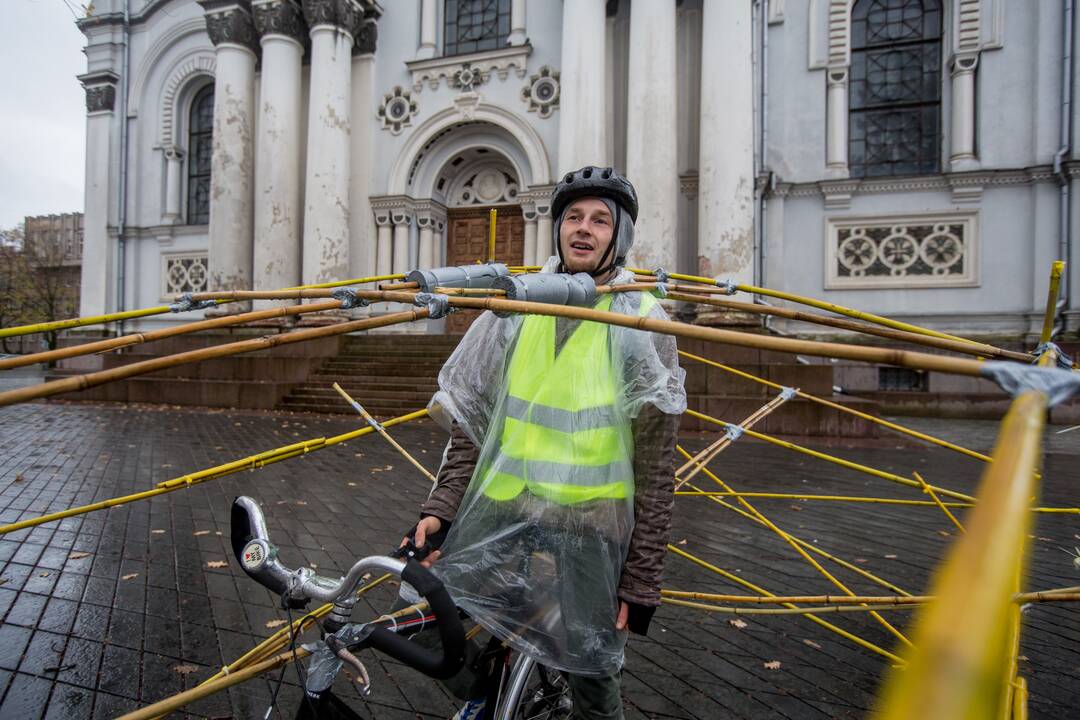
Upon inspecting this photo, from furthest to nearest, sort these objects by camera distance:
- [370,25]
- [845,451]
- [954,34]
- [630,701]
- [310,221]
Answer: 1. [370,25]
2. [310,221]
3. [954,34]
4. [845,451]
5. [630,701]

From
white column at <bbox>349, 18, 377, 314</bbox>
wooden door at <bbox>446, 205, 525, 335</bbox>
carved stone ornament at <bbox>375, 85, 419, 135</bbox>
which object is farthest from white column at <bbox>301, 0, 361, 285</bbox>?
wooden door at <bbox>446, 205, 525, 335</bbox>

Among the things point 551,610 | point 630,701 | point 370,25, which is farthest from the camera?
point 370,25

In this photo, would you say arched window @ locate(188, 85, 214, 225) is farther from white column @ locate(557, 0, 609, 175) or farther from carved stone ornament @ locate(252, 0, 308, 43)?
white column @ locate(557, 0, 609, 175)

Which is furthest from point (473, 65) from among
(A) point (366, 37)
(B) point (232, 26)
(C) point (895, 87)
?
(C) point (895, 87)

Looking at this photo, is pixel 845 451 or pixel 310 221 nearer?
pixel 845 451

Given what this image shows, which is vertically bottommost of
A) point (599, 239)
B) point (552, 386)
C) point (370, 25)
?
point (552, 386)

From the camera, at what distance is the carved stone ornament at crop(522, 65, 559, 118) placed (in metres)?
14.5

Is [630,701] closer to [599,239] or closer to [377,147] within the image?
[599,239]

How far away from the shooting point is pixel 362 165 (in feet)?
52.6

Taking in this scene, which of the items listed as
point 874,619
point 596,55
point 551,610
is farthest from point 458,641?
point 596,55

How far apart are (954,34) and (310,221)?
583 inches

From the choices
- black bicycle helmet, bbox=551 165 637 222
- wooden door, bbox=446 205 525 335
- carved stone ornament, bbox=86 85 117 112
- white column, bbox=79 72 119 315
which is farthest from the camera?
carved stone ornament, bbox=86 85 117 112

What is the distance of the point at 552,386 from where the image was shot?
1.80 meters

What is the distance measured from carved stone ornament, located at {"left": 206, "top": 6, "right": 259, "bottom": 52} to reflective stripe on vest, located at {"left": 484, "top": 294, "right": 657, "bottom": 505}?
58.8 ft
